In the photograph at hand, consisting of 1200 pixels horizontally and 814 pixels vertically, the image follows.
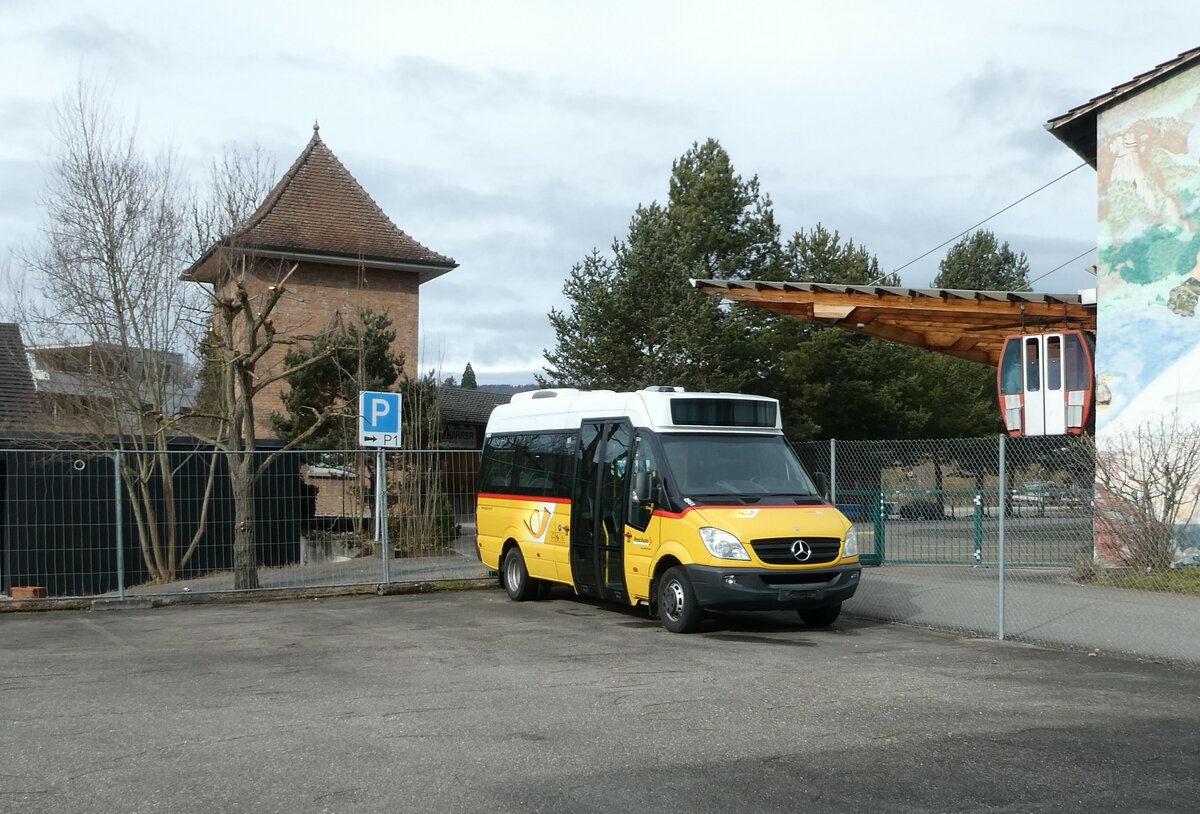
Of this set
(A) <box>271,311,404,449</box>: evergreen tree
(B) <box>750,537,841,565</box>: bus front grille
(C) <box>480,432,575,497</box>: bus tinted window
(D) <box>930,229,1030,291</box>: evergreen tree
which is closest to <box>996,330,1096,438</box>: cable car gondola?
(B) <box>750,537,841,565</box>: bus front grille

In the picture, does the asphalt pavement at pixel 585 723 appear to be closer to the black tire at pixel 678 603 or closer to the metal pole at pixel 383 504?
the black tire at pixel 678 603

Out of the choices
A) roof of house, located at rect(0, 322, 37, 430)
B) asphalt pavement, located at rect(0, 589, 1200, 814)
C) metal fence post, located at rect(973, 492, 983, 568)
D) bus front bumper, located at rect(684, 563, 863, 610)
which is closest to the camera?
asphalt pavement, located at rect(0, 589, 1200, 814)

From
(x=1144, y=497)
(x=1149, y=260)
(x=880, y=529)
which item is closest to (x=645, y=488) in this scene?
(x=880, y=529)

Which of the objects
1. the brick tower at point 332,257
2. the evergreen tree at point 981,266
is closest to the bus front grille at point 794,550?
the brick tower at point 332,257

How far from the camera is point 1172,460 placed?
15711 mm

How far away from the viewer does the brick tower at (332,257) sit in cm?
3369

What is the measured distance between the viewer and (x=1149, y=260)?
1728 cm

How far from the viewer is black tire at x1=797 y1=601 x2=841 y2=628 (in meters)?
12.2

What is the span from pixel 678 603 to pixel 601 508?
167cm

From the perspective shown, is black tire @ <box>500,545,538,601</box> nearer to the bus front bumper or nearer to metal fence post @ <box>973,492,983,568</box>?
the bus front bumper

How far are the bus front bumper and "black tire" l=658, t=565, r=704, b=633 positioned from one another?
0.13 metres

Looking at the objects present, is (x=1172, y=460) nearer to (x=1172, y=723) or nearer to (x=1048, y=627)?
(x=1048, y=627)

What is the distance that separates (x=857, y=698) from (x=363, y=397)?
915 centimetres

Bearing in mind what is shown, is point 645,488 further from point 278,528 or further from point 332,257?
point 332,257
